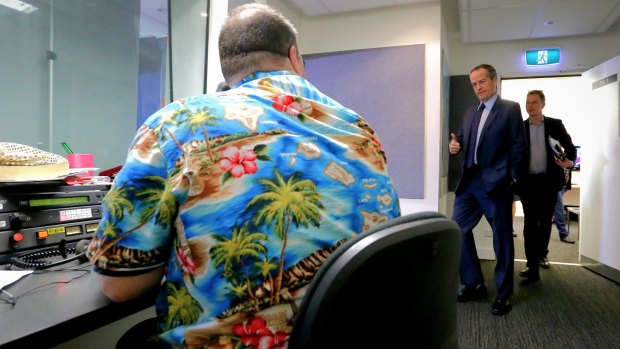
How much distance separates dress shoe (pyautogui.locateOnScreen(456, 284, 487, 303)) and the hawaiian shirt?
7.39 feet

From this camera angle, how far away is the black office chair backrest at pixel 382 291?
43 cm

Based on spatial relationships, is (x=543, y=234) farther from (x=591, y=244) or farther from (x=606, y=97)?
(x=606, y=97)

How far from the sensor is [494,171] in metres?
2.32

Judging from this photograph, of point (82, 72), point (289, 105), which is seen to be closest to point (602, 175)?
point (289, 105)

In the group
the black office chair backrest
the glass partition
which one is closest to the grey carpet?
the black office chair backrest

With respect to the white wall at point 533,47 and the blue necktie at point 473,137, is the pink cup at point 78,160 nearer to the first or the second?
the blue necktie at point 473,137

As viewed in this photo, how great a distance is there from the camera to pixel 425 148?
10.2 ft

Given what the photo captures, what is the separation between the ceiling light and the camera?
5.42 ft

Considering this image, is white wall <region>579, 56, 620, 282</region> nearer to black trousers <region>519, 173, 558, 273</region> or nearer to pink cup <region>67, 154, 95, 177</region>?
black trousers <region>519, 173, 558, 273</region>

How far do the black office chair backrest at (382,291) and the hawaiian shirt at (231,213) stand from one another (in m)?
0.13

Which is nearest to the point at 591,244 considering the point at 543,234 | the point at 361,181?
the point at 543,234

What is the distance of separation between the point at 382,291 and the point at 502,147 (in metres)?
2.18

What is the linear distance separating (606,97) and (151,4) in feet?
11.3

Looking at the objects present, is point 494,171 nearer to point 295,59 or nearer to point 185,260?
point 295,59
